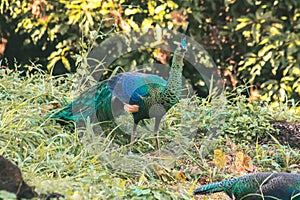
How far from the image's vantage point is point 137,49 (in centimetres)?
691

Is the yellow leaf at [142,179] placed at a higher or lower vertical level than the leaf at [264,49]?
lower

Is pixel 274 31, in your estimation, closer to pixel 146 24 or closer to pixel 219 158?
pixel 146 24

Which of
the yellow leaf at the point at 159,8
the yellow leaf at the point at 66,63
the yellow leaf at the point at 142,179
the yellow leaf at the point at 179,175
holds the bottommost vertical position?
Answer: the yellow leaf at the point at 66,63

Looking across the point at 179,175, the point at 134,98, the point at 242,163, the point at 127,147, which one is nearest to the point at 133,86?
the point at 134,98

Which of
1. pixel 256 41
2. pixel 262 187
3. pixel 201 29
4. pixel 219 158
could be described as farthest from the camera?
pixel 201 29

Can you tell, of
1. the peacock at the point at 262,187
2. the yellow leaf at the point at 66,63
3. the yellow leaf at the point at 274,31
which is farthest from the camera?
the yellow leaf at the point at 66,63

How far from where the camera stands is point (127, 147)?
4.38m

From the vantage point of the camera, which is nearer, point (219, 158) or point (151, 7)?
point (219, 158)

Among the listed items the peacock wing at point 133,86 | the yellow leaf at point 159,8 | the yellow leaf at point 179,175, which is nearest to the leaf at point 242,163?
the yellow leaf at point 179,175

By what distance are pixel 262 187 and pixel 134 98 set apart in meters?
1.14

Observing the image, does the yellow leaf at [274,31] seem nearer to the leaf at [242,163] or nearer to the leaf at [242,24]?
the leaf at [242,24]

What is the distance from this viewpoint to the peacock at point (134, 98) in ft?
13.4

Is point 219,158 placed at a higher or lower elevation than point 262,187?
lower

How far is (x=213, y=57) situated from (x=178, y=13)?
77 cm
